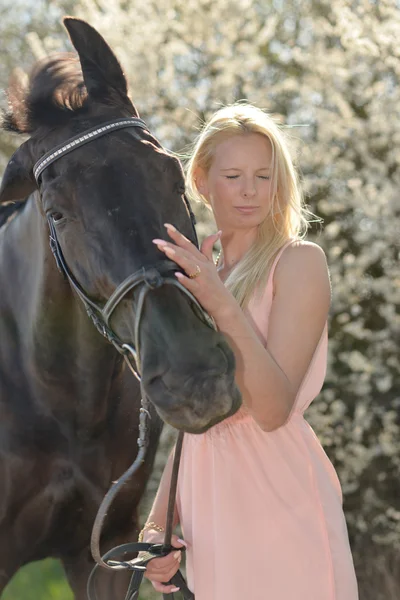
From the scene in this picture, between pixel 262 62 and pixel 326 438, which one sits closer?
pixel 326 438

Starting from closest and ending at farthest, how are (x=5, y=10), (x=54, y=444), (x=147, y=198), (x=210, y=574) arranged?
(x=147, y=198), (x=210, y=574), (x=54, y=444), (x=5, y=10)

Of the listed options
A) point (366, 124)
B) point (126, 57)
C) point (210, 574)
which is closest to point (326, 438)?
point (366, 124)

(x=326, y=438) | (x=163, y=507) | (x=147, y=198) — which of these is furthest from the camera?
(x=326, y=438)

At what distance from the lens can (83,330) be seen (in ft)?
8.61

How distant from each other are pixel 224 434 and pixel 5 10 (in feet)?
25.3

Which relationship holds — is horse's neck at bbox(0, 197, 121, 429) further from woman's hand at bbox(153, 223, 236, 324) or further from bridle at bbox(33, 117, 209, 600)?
woman's hand at bbox(153, 223, 236, 324)

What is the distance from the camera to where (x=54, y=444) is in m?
2.81

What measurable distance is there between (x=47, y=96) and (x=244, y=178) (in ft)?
1.97

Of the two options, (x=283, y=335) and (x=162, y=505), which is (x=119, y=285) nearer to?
(x=283, y=335)

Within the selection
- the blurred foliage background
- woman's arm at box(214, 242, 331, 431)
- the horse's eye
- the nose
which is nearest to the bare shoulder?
woman's arm at box(214, 242, 331, 431)

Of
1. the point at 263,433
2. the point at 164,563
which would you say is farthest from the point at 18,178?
the point at 164,563

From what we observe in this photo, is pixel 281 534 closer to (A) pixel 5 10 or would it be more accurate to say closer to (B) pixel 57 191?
(B) pixel 57 191

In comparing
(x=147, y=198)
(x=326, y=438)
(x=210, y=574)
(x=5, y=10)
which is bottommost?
(x=326, y=438)

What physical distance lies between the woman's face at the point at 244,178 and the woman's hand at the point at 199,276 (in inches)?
15.4
